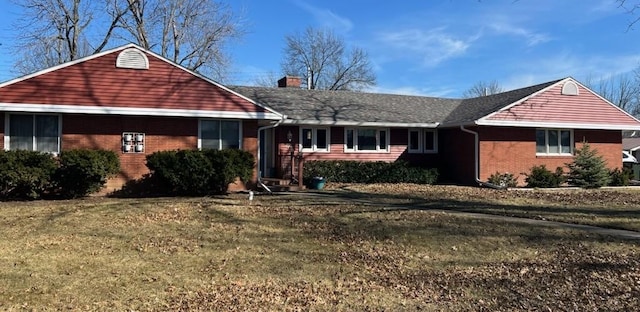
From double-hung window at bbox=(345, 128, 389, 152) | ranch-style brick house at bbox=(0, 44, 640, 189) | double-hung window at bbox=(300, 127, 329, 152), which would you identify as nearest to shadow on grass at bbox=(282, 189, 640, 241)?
ranch-style brick house at bbox=(0, 44, 640, 189)

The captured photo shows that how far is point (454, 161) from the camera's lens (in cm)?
2195

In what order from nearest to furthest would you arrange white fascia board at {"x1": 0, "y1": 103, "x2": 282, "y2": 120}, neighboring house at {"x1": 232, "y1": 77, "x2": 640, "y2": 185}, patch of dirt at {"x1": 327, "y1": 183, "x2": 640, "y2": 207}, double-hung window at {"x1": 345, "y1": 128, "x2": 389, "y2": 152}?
1. white fascia board at {"x1": 0, "y1": 103, "x2": 282, "y2": 120}
2. patch of dirt at {"x1": 327, "y1": 183, "x2": 640, "y2": 207}
3. neighboring house at {"x1": 232, "y1": 77, "x2": 640, "y2": 185}
4. double-hung window at {"x1": 345, "y1": 128, "x2": 389, "y2": 152}

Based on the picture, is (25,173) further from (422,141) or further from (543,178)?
(543,178)

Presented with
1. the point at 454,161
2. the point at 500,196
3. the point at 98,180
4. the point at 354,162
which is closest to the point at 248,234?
the point at 98,180

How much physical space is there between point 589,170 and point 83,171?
17599 millimetres

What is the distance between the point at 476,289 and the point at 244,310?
2751 mm

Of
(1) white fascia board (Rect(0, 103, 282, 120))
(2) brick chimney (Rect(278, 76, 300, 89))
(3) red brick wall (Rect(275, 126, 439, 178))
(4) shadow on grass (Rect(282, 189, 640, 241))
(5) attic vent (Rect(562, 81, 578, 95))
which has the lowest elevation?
(4) shadow on grass (Rect(282, 189, 640, 241))

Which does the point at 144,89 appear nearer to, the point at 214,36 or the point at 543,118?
the point at 543,118

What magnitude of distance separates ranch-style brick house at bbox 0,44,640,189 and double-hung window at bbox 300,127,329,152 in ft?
0.13

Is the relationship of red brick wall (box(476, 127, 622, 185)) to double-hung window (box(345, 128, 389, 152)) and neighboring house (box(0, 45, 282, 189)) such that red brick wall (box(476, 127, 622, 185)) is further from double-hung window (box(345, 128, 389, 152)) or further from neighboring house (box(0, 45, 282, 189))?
neighboring house (box(0, 45, 282, 189))

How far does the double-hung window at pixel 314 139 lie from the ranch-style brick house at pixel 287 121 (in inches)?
1.6

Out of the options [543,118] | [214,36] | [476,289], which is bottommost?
[476,289]

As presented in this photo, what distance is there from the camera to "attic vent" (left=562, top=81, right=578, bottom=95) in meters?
21.8

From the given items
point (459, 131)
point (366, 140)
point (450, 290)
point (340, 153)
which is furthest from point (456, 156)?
point (450, 290)
